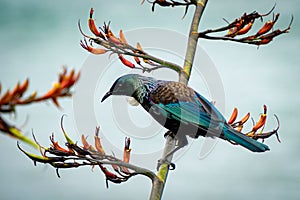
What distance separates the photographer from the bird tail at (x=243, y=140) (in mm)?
4238

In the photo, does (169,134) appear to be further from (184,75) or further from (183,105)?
(184,75)

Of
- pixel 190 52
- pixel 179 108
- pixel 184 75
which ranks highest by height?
pixel 190 52

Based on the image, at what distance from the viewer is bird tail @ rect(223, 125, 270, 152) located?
424 cm

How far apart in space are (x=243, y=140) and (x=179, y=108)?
0.75 m

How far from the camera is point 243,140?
170 inches

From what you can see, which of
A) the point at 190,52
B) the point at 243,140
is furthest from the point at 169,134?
the point at 190,52

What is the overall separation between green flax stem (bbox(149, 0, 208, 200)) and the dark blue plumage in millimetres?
140

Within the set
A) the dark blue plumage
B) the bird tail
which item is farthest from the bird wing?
the bird tail

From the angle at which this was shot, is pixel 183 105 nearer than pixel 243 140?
No

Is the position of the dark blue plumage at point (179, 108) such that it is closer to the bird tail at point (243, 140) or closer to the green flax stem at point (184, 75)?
the bird tail at point (243, 140)

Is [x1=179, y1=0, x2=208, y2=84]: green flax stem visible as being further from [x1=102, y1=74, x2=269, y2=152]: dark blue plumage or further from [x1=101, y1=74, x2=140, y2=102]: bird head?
[x1=101, y1=74, x2=140, y2=102]: bird head

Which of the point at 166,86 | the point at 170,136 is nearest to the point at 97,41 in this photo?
the point at 166,86

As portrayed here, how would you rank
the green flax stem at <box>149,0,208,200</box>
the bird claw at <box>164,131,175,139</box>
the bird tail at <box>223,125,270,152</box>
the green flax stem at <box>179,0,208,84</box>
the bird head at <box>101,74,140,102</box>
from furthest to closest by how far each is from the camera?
1. the bird head at <box>101,74,140,102</box>
2. the bird claw at <box>164,131,175,139</box>
3. the green flax stem at <box>179,0,208,84</box>
4. the bird tail at <box>223,125,270,152</box>
5. the green flax stem at <box>149,0,208,200</box>

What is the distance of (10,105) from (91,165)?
A: 110 inches
